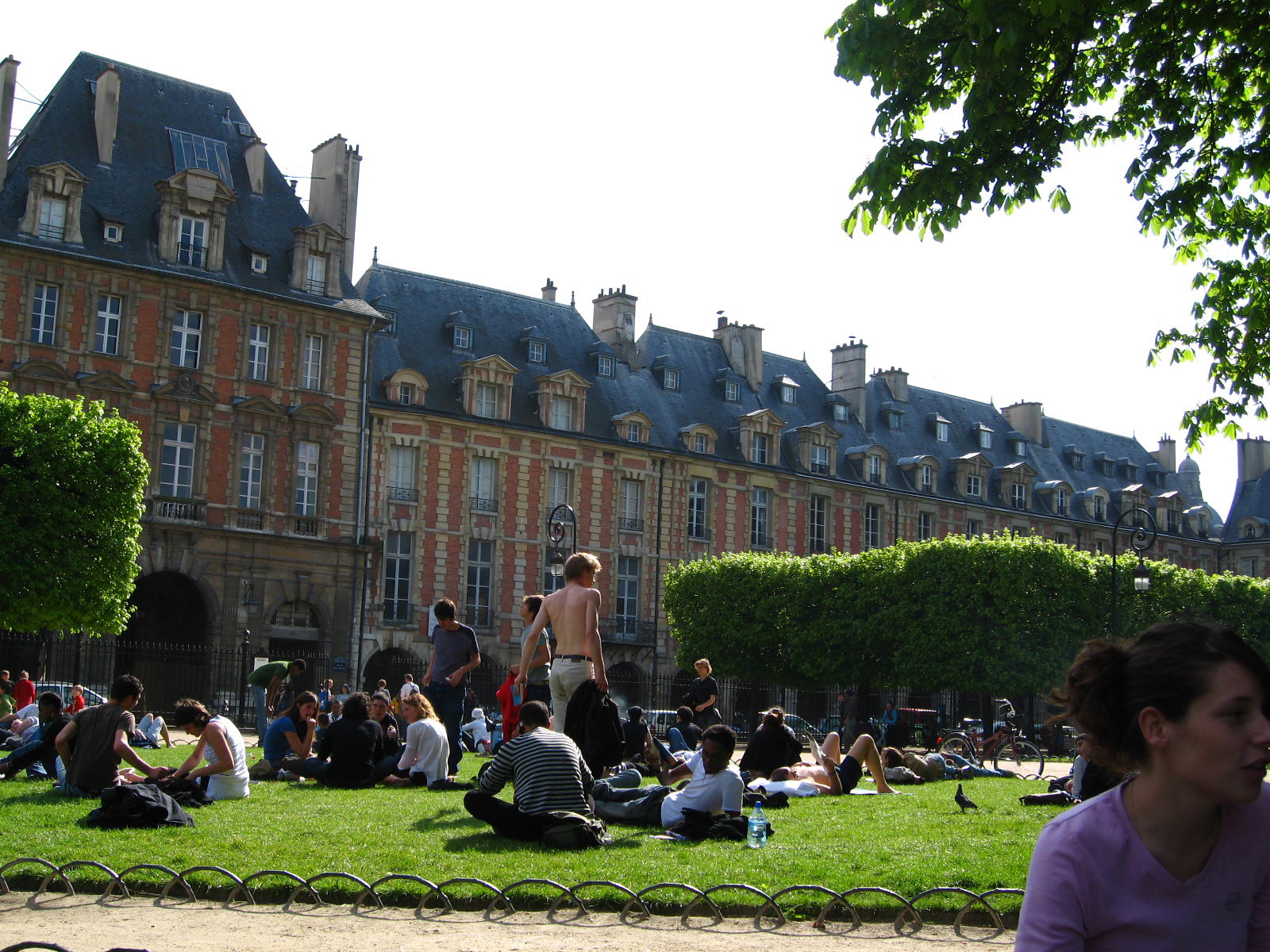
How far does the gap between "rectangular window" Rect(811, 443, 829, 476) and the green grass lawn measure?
38.1 metres

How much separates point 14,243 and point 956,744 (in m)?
24.6

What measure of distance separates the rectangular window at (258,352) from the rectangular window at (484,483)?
23.9 feet

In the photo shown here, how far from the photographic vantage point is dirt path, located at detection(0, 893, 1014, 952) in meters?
6.42

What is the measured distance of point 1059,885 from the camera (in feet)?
8.97

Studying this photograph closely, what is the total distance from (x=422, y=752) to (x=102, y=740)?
3.07 m

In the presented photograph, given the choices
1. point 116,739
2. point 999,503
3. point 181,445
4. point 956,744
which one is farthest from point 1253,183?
point 999,503

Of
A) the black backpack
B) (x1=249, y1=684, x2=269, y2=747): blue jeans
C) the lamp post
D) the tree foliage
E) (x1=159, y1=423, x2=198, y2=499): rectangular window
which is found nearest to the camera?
the black backpack

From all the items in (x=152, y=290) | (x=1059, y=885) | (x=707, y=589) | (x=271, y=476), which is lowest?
(x=1059, y=885)

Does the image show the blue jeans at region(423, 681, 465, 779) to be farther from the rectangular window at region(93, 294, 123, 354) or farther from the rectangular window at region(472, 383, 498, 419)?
the rectangular window at region(472, 383, 498, 419)

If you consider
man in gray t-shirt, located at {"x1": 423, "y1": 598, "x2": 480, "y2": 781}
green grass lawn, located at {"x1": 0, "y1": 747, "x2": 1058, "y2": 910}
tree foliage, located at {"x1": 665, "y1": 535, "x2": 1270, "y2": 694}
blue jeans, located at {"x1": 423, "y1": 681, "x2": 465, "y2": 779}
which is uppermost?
tree foliage, located at {"x1": 665, "y1": 535, "x2": 1270, "y2": 694}

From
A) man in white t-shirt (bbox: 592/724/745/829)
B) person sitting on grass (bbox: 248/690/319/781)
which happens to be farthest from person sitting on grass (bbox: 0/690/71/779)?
man in white t-shirt (bbox: 592/724/745/829)

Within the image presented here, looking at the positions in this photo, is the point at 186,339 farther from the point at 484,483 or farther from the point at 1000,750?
the point at 1000,750

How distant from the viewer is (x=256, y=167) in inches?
1512

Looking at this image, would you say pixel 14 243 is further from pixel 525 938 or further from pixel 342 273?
pixel 525 938
